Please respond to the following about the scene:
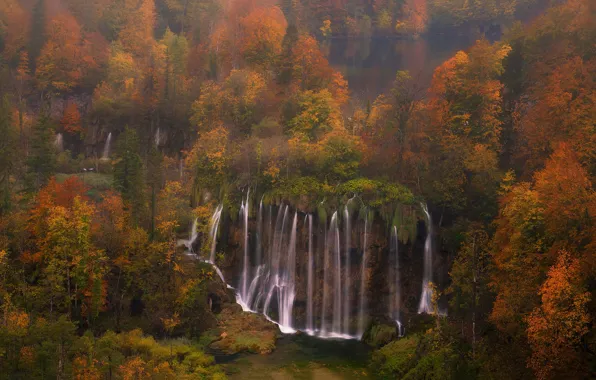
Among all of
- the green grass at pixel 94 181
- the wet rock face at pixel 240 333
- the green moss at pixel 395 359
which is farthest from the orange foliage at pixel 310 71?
the green moss at pixel 395 359

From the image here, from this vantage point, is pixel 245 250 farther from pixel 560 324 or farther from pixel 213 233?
pixel 560 324

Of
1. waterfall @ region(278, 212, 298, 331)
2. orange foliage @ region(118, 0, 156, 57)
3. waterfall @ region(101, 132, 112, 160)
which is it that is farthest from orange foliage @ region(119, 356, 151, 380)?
orange foliage @ region(118, 0, 156, 57)

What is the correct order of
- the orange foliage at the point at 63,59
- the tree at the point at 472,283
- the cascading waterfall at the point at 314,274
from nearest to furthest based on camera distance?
the tree at the point at 472,283, the cascading waterfall at the point at 314,274, the orange foliage at the point at 63,59

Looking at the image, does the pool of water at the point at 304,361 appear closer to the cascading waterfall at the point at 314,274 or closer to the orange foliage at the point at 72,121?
the cascading waterfall at the point at 314,274

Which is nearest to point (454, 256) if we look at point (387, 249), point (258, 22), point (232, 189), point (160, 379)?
point (387, 249)

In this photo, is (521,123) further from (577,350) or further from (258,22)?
(258,22)

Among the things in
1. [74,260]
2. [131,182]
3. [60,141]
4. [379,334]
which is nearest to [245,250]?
[131,182]

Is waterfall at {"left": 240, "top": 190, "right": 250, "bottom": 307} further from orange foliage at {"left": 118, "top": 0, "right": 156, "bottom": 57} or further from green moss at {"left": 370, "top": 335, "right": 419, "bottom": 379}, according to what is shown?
orange foliage at {"left": 118, "top": 0, "right": 156, "bottom": 57}
